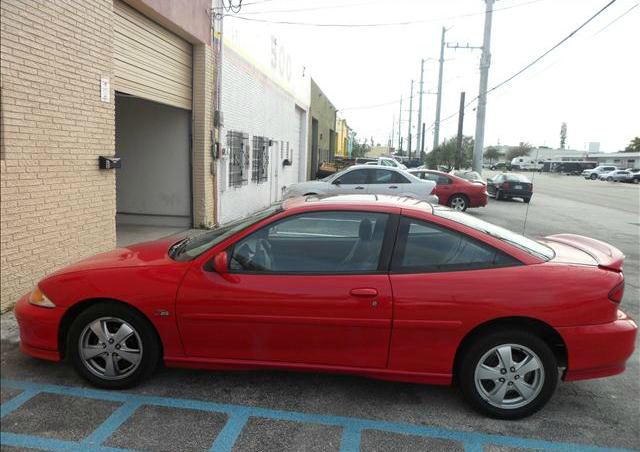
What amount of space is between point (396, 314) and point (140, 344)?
1.81 m

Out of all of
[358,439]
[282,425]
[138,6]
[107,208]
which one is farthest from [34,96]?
[358,439]

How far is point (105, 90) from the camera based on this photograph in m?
6.82

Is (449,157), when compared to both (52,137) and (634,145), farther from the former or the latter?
(634,145)

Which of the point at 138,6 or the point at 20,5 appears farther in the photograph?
the point at 138,6

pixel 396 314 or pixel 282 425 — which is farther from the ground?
pixel 396 314

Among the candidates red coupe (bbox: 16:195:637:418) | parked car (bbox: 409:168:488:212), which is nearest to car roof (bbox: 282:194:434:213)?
red coupe (bbox: 16:195:637:418)

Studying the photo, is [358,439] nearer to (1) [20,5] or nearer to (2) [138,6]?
(1) [20,5]

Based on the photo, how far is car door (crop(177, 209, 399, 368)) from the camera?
11.3ft

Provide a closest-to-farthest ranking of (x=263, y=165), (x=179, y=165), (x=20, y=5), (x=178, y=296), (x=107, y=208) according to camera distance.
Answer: (x=178, y=296) < (x=20, y=5) < (x=107, y=208) < (x=179, y=165) < (x=263, y=165)

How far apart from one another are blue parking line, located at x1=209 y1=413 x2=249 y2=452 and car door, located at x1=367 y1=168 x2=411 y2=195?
1073 centimetres

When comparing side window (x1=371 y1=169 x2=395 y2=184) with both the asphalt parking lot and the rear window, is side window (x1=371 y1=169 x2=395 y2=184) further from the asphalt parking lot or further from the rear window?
the rear window

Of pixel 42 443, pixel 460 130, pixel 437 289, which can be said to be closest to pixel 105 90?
pixel 42 443

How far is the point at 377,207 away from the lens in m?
3.81

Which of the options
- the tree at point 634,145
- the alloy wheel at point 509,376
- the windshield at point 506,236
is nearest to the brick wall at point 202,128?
the windshield at point 506,236
